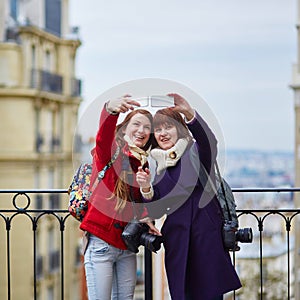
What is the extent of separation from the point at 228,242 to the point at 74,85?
1971 cm

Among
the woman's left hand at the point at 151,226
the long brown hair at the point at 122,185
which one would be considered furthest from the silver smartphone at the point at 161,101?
the woman's left hand at the point at 151,226

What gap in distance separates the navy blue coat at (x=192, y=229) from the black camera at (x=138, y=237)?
63mm

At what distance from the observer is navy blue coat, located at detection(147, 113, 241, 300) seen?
10.9 ft

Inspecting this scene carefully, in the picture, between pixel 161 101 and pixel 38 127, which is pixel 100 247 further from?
pixel 38 127

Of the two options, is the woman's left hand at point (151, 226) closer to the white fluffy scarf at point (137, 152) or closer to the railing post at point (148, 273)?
the white fluffy scarf at point (137, 152)

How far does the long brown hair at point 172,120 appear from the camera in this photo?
3293mm

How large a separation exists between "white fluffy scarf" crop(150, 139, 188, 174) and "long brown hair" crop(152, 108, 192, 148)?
0.12 ft

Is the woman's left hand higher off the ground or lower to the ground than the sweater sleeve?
lower

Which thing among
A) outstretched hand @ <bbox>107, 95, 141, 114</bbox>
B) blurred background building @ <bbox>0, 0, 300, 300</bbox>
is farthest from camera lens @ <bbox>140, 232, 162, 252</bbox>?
blurred background building @ <bbox>0, 0, 300, 300</bbox>

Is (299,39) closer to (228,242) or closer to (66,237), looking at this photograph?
(66,237)

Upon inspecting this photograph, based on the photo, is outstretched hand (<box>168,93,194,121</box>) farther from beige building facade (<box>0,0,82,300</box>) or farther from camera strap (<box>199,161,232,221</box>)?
beige building facade (<box>0,0,82,300</box>)

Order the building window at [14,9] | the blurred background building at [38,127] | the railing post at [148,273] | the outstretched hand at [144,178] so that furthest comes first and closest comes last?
the building window at [14,9], the blurred background building at [38,127], the railing post at [148,273], the outstretched hand at [144,178]

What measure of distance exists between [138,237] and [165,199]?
0.22 m

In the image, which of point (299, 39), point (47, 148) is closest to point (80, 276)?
point (47, 148)
